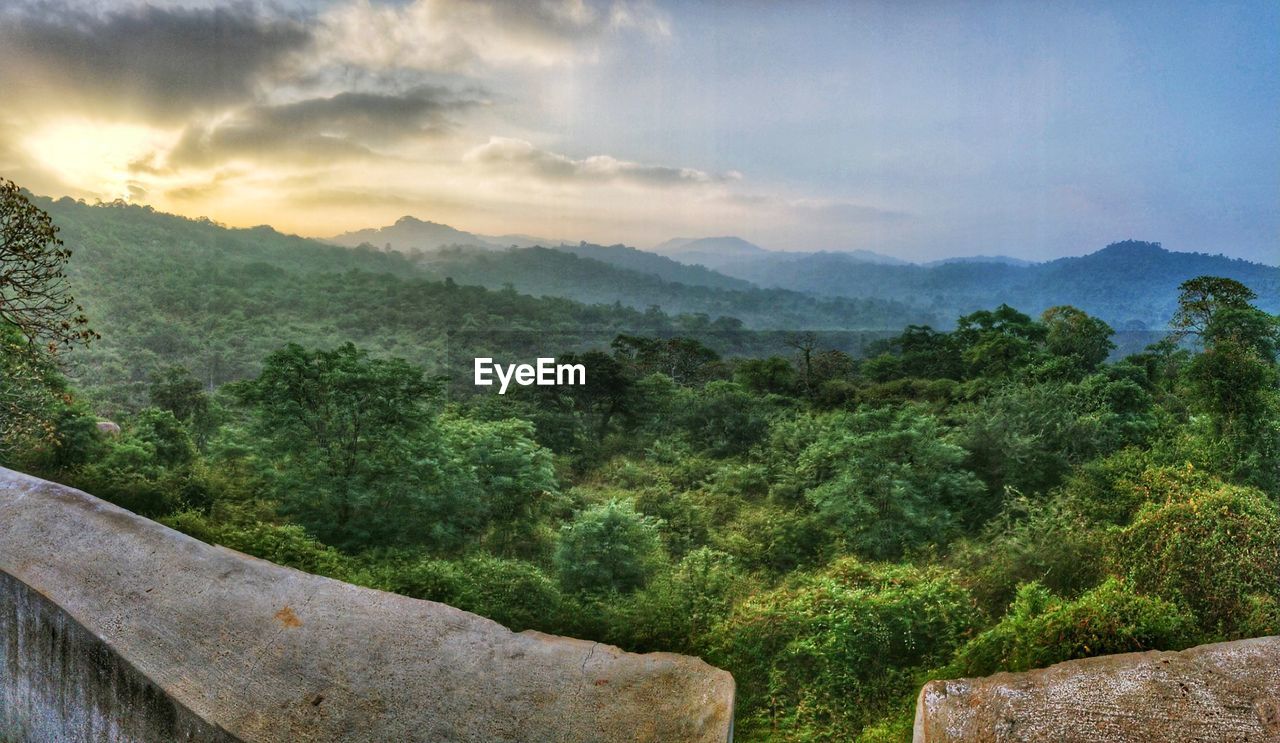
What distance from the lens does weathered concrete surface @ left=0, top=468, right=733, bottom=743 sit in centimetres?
383

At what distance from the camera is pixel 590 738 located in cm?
369

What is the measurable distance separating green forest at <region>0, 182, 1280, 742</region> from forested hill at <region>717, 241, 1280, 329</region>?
10.7 inches

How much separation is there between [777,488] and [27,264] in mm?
8319

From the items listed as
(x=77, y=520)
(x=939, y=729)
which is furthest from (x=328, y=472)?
(x=939, y=729)

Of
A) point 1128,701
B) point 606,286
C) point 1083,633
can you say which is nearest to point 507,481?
point 1083,633

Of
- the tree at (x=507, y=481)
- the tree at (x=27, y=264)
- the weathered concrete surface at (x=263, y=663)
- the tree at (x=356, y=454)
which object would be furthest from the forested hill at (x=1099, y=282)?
the tree at (x=27, y=264)

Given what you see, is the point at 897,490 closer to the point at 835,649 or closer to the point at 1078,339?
the point at 835,649

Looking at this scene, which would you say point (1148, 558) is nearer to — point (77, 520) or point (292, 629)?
point (292, 629)

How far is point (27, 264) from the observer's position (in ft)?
23.4

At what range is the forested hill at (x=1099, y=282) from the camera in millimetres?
8070

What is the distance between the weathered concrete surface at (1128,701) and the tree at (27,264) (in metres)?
7.76

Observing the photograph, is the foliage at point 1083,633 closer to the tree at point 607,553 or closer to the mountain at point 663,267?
the tree at point 607,553

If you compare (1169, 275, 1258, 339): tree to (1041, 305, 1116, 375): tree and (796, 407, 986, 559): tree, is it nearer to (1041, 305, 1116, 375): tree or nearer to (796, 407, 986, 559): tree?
(1041, 305, 1116, 375): tree

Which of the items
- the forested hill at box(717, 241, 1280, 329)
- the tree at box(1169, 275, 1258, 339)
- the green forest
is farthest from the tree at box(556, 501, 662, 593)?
the forested hill at box(717, 241, 1280, 329)
